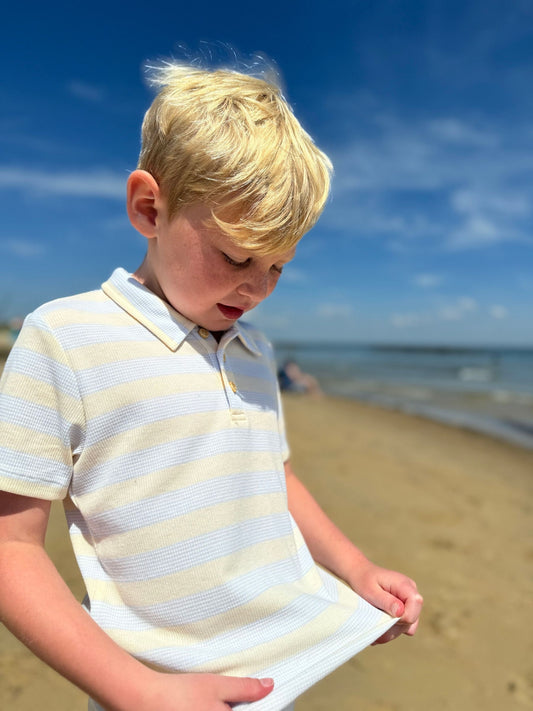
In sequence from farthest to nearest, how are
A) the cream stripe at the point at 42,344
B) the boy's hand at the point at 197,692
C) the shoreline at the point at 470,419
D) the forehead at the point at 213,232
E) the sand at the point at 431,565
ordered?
the shoreline at the point at 470,419 → the sand at the point at 431,565 → the forehead at the point at 213,232 → the cream stripe at the point at 42,344 → the boy's hand at the point at 197,692

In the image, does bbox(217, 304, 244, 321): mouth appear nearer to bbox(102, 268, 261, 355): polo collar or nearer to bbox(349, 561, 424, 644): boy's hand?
bbox(102, 268, 261, 355): polo collar

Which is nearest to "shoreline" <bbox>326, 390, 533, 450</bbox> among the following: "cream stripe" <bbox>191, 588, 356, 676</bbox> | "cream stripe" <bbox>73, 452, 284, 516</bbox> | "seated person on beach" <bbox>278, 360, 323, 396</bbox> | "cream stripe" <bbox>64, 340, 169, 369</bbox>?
"seated person on beach" <bbox>278, 360, 323, 396</bbox>

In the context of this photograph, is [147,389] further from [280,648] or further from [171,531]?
[280,648]

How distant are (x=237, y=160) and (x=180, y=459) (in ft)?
1.78

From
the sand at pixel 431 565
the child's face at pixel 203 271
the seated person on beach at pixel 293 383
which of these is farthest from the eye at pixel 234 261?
the seated person on beach at pixel 293 383

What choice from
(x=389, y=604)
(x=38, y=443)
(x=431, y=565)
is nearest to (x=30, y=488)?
(x=38, y=443)

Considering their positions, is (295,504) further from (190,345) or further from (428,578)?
(428,578)

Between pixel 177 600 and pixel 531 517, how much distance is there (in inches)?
186

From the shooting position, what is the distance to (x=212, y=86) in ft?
3.88

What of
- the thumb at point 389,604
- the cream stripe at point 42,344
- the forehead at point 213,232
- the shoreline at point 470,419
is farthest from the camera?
the shoreline at point 470,419

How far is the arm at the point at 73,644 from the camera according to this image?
2.88 feet

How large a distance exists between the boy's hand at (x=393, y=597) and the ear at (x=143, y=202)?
2.82 feet

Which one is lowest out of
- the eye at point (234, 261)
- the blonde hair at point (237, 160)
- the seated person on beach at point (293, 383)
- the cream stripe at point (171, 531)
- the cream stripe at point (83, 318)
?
the seated person on beach at point (293, 383)

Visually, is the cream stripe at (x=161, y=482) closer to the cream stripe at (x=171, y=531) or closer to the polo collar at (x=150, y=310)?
the cream stripe at (x=171, y=531)
